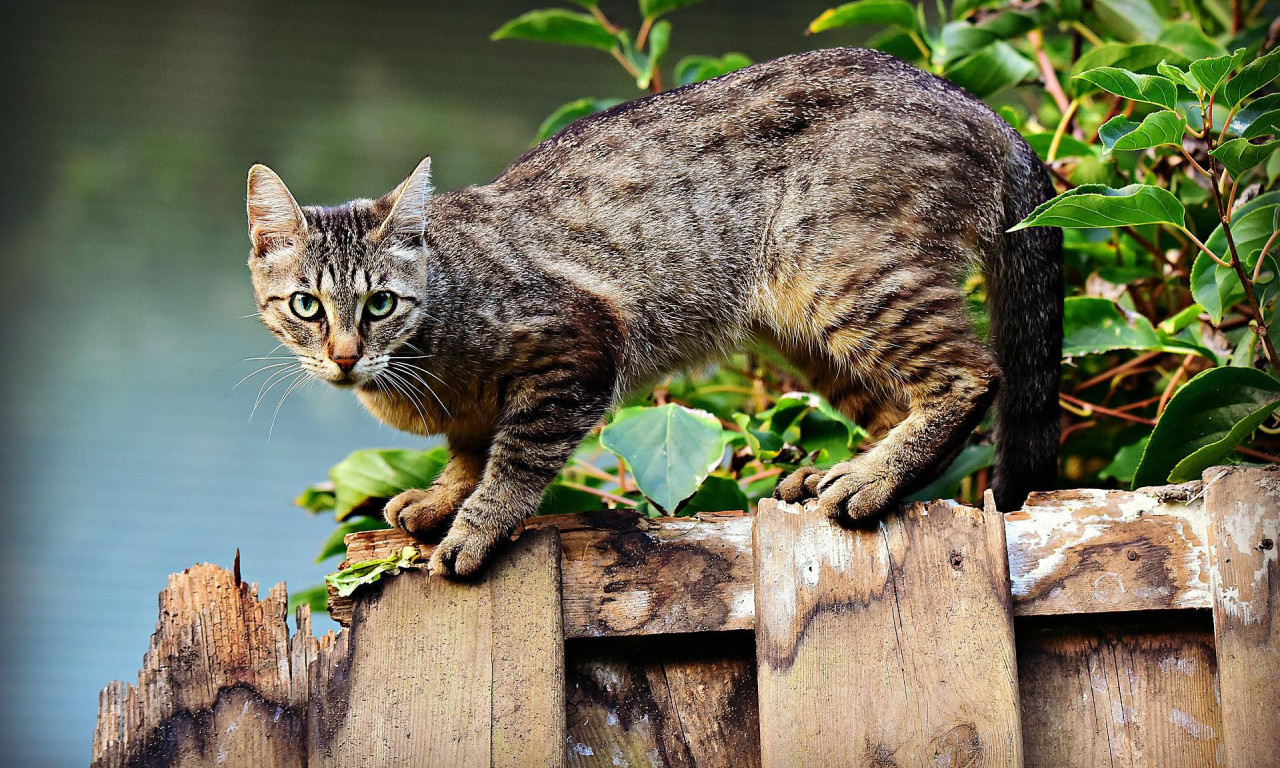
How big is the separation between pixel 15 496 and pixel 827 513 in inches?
149

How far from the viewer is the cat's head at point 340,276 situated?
2425 mm

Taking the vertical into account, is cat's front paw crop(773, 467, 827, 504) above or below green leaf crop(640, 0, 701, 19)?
below

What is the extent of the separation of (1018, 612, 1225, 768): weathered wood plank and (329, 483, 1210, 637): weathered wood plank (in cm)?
6

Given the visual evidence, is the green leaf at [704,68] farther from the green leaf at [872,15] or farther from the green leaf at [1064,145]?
the green leaf at [1064,145]

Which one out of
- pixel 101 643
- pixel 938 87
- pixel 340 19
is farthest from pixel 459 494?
pixel 340 19

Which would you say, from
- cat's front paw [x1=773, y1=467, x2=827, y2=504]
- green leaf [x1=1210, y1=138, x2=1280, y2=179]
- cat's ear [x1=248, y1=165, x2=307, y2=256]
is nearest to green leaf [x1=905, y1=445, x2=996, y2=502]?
cat's front paw [x1=773, y1=467, x2=827, y2=504]

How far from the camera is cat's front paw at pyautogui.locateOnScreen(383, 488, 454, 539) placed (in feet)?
7.71

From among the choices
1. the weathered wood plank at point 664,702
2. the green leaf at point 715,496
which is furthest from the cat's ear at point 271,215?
the weathered wood plank at point 664,702

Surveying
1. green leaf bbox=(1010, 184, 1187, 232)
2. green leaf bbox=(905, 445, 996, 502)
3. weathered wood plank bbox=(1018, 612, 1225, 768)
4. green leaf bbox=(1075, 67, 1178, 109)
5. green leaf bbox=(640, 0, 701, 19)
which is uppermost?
green leaf bbox=(640, 0, 701, 19)

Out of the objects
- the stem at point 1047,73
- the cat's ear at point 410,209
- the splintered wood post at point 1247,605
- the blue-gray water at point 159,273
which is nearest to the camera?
the splintered wood post at point 1247,605

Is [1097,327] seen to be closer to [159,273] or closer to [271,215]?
[271,215]

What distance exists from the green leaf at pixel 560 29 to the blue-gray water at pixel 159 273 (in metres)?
1.73

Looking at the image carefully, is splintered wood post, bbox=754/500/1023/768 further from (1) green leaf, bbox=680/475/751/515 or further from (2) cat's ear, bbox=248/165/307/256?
(2) cat's ear, bbox=248/165/307/256

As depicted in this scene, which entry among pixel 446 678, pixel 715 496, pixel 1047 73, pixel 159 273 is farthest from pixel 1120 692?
pixel 159 273
